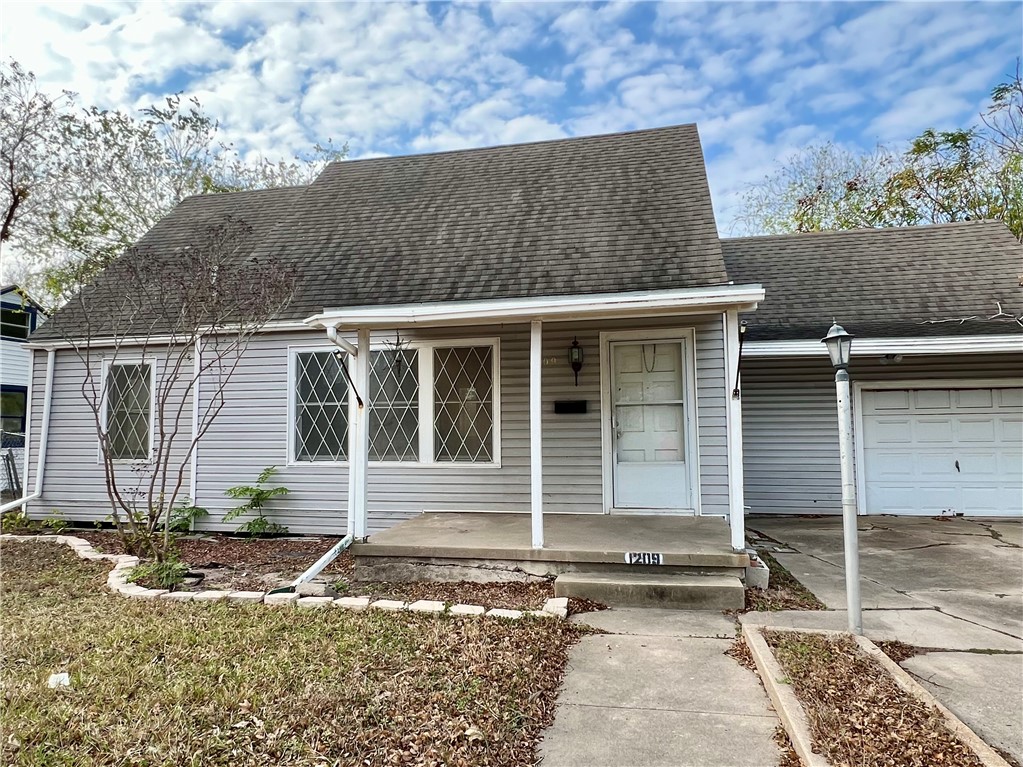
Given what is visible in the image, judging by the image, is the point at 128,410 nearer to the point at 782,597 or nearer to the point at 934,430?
the point at 782,597

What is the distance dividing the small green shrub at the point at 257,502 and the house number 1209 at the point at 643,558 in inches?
169

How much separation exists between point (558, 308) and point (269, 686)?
3249mm

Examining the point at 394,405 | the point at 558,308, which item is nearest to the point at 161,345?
the point at 394,405

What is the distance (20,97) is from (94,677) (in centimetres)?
945

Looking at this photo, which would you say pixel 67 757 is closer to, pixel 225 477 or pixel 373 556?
pixel 373 556

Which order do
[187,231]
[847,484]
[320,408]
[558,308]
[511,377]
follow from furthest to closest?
[187,231]
[320,408]
[511,377]
[558,308]
[847,484]

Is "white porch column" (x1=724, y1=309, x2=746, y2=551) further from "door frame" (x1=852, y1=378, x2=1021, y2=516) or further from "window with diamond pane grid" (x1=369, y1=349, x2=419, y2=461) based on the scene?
"door frame" (x1=852, y1=378, x2=1021, y2=516)

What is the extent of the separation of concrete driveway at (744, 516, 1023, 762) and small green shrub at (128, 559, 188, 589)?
14.8ft

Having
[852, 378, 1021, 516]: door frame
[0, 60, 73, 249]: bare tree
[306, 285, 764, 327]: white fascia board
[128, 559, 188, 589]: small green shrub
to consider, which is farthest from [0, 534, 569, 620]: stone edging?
[0, 60, 73, 249]: bare tree

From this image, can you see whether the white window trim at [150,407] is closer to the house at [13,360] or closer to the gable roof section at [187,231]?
the gable roof section at [187,231]

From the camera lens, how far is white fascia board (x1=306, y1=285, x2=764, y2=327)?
431 centimetres

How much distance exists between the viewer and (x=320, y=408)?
6676mm

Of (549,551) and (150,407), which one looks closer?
(549,551)

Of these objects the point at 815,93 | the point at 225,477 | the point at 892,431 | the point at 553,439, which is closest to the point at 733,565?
the point at 553,439
